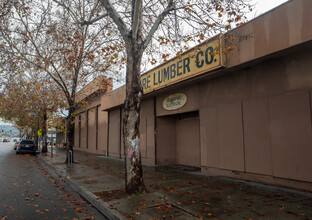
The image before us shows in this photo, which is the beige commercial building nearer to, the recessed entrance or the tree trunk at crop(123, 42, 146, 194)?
the recessed entrance

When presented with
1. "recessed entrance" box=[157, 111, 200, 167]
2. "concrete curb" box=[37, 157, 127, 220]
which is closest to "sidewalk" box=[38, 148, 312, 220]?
"concrete curb" box=[37, 157, 127, 220]

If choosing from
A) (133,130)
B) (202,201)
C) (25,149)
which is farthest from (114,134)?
(202,201)

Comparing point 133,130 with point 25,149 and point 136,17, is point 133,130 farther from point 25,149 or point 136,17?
point 25,149

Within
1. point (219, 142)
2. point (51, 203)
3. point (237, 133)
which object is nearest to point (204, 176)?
point (219, 142)

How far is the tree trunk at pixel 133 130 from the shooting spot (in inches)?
253

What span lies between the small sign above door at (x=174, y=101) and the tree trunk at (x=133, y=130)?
16.3 ft

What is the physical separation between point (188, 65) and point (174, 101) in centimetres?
291

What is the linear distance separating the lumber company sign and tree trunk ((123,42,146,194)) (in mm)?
2590

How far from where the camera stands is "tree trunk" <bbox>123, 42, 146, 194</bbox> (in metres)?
6.44

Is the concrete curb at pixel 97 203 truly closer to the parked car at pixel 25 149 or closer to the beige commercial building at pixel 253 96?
the beige commercial building at pixel 253 96

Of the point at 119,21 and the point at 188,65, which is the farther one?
the point at 188,65

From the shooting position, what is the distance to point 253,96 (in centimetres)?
800

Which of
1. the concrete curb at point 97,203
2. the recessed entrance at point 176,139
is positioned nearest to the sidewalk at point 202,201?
the concrete curb at point 97,203

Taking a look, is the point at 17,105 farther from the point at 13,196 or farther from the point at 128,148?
the point at 128,148
